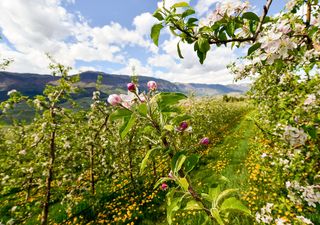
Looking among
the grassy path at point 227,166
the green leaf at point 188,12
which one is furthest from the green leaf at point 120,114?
the grassy path at point 227,166

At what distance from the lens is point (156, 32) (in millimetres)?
1310

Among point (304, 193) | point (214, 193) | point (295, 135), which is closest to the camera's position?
point (214, 193)

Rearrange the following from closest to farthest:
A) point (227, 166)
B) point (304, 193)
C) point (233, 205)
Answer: point (233, 205) → point (304, 193) → point (227, 166)

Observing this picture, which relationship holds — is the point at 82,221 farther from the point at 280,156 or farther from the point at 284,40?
the point at 284,40

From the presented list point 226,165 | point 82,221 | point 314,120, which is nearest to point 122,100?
point 314,120

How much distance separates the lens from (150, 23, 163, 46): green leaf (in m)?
1.27

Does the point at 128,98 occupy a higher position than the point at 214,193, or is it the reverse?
the point at 128,98

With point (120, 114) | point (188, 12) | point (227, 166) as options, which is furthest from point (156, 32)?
point (227, 166)

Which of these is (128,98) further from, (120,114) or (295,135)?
(295,135)

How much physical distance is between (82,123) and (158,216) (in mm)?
2968

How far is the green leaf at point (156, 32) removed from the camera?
1.27m

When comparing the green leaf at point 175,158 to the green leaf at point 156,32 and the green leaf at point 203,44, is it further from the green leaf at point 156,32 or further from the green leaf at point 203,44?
the green leaf at point 156,32

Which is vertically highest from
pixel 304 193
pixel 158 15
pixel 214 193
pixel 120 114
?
pixel 158 15

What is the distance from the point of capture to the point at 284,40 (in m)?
1.27
